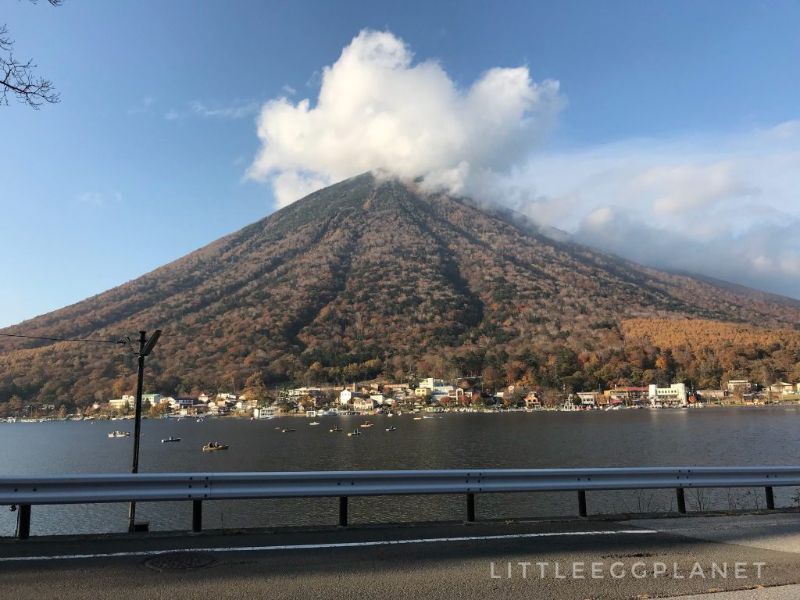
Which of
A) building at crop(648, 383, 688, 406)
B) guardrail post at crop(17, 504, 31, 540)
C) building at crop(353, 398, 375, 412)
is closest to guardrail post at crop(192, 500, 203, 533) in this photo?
guardrail post at crop(17, 504, 31, 540)

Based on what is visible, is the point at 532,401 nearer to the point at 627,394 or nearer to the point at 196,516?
the point at 627,394

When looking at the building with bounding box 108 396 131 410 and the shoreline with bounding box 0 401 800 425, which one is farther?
the building with bounding box 108 396 131 410

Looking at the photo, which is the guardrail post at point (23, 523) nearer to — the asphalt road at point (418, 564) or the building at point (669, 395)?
the asphalt road at point (418, 564)

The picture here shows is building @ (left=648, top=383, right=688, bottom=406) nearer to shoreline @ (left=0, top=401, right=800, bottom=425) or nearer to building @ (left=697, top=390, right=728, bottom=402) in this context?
shoreline @ (left=0, top=401, right=800, bottom=425)

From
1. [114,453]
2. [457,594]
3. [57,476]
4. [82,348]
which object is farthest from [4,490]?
[82,348]

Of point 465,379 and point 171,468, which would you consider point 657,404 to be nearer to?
point 465,379
